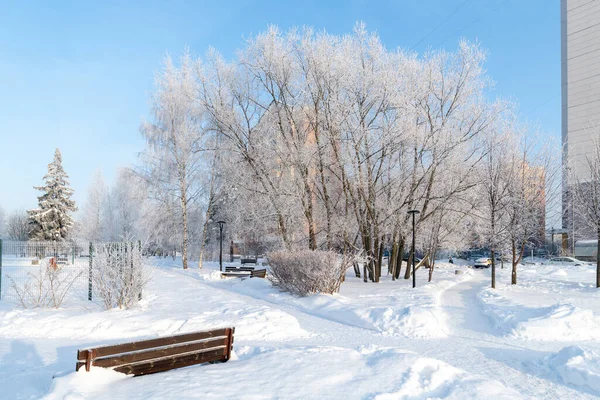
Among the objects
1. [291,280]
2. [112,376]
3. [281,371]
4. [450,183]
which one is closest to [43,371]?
[112,376]

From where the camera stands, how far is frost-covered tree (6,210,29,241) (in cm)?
7438

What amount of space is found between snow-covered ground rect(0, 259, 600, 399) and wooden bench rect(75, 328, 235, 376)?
0.50 ft

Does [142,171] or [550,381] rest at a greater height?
[142,171]

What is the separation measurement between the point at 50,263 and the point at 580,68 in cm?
6299

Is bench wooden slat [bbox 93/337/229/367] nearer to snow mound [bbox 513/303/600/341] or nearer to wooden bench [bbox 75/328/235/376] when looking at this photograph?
wooden bench [bbox 75/328/235/376]

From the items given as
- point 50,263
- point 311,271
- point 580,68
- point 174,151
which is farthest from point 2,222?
point 580,68

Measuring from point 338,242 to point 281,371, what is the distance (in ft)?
49.8

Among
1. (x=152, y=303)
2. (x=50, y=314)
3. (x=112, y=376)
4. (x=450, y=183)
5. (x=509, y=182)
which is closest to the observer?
(x=112, y=376)

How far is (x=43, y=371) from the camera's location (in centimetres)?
665

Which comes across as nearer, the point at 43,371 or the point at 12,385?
the point at 12,385

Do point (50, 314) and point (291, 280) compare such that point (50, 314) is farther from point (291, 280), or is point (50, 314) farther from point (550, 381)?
point (550, 381)

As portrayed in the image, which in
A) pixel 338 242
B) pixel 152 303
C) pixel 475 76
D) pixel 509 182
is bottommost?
pixel 152 303

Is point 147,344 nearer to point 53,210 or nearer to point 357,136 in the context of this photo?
point 357,136

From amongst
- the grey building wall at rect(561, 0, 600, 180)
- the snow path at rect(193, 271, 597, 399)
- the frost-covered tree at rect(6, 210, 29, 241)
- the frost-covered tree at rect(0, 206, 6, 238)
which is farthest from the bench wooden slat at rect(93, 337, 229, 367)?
the frost-covered tree at rect(0, 206, 6, 238)
